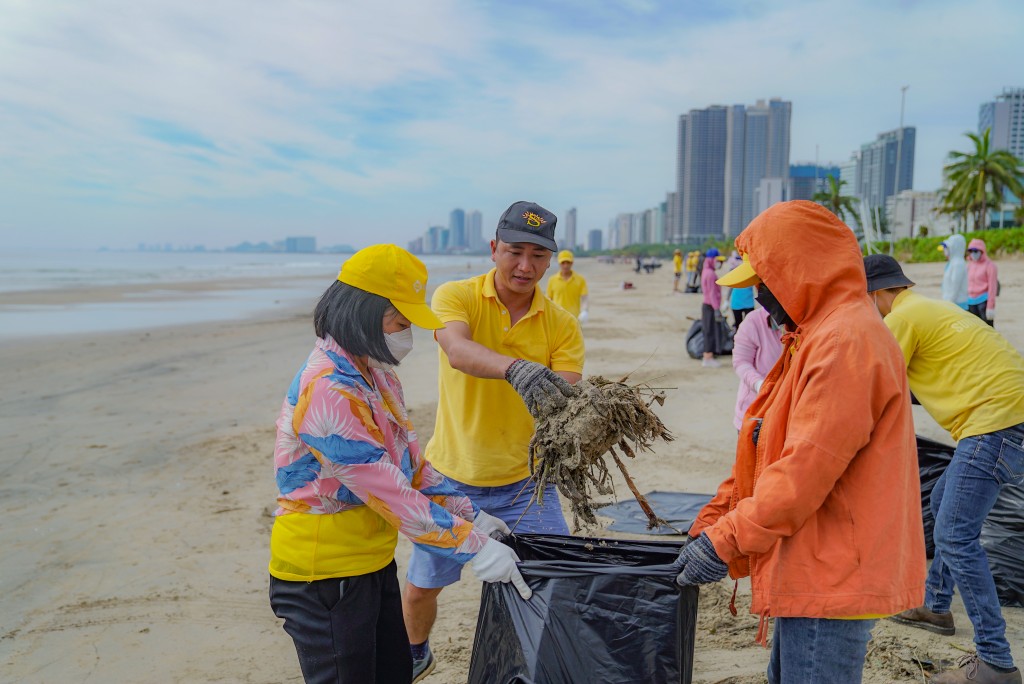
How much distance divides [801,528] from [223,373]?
394 inches

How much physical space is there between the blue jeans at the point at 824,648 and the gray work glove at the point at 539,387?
93 cm

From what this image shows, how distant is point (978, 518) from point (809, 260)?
6.16 feet

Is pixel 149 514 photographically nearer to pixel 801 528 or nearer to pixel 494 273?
pixel 494 273

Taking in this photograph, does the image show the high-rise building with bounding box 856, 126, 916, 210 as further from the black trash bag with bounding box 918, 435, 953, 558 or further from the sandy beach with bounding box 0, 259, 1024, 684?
the black trash bag with bounding box 918, 435, 953, 558

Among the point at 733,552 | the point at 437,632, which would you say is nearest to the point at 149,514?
the point at 437,632

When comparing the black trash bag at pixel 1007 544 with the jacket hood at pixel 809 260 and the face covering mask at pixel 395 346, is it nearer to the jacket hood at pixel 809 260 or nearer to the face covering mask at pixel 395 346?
the jacket hood at pixel 809 260

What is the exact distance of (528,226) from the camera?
278 cm

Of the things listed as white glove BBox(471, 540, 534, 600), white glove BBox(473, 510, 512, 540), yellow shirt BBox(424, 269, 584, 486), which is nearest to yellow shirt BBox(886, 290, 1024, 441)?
yellow shirt BBox(424, 269, 584, 486)

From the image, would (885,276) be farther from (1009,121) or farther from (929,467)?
(1009,121)

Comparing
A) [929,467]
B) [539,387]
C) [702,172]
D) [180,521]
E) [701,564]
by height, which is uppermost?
[702,172]

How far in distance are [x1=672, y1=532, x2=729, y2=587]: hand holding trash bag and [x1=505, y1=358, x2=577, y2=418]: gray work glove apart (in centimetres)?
64

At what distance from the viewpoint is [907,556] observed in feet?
5.64

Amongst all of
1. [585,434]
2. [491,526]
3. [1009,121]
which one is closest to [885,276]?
[585,434]

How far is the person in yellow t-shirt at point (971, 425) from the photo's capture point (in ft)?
9.31
